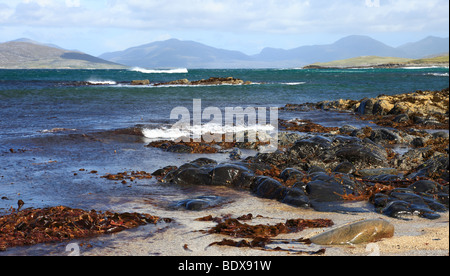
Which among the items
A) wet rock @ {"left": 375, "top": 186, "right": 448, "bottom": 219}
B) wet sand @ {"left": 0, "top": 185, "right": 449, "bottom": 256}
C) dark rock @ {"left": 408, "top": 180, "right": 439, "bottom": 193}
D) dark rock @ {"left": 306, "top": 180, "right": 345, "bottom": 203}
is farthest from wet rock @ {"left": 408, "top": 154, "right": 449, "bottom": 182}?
wet sand @ {"left": 0, "top": 185, "right": 449, "bottom": 256}

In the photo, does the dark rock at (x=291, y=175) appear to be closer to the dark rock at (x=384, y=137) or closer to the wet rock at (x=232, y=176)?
the wet rock at (x=232, y=176)

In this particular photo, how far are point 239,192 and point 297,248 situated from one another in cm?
329

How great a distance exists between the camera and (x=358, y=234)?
5.68 m

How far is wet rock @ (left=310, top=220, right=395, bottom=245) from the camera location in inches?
223

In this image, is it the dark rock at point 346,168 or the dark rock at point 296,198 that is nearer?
the dark rock at point 296,198

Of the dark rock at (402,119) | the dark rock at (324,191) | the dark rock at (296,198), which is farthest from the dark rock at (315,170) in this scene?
the dark rock at (402,119)

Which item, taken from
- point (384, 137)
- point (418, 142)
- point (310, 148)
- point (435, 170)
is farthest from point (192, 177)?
point (418, 142)

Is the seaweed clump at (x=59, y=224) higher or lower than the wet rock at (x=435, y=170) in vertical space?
lower

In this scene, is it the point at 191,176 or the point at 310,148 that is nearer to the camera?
the point at 191,176

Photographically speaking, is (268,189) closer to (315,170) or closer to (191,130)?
(315,170)

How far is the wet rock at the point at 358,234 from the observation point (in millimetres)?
5656

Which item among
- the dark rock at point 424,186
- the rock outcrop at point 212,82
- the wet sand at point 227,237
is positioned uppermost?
the rock outcrop at point 212,82

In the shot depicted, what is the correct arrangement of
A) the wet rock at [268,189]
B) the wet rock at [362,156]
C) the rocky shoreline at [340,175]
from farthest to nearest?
1. the wet rock at [362,156]
2. the wet rock at [268,189]
3. the rocky shoreline at [340,175]

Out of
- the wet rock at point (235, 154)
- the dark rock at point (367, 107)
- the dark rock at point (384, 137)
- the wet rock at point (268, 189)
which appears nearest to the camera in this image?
the wet rock at point (268, 189)
